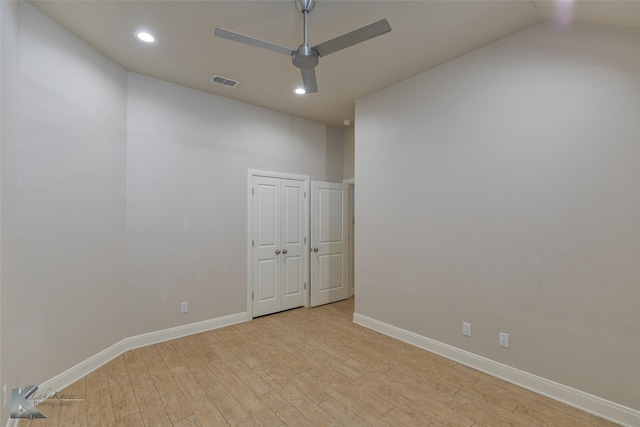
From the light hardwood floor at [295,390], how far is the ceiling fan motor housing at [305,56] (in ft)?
8.42

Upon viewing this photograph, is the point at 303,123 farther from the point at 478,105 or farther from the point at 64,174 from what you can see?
the point at 64,174

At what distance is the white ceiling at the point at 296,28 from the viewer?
2146 mm

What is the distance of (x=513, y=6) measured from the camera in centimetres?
217

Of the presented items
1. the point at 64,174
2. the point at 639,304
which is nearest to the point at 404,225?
the point at 639,304

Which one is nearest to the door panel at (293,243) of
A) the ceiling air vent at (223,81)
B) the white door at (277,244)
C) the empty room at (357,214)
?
the white door at (277,244)

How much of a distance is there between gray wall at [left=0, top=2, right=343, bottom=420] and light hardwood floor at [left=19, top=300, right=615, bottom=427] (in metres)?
0.46

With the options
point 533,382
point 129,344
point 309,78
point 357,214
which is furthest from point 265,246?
point 533,382

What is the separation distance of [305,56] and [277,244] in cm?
289

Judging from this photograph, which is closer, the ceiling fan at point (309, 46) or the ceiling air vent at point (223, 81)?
the ceiling fan at point (309, 46)

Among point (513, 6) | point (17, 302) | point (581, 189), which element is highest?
point (513, 6)

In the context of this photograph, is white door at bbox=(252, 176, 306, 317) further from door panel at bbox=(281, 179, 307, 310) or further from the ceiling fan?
the ceiling fan

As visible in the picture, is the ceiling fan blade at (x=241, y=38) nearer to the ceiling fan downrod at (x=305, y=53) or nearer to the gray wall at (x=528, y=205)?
the ceiling fan downrod at (x=305, y=53)

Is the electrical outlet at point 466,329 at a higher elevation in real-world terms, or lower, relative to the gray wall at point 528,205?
lower

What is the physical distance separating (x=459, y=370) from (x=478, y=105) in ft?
8.42
